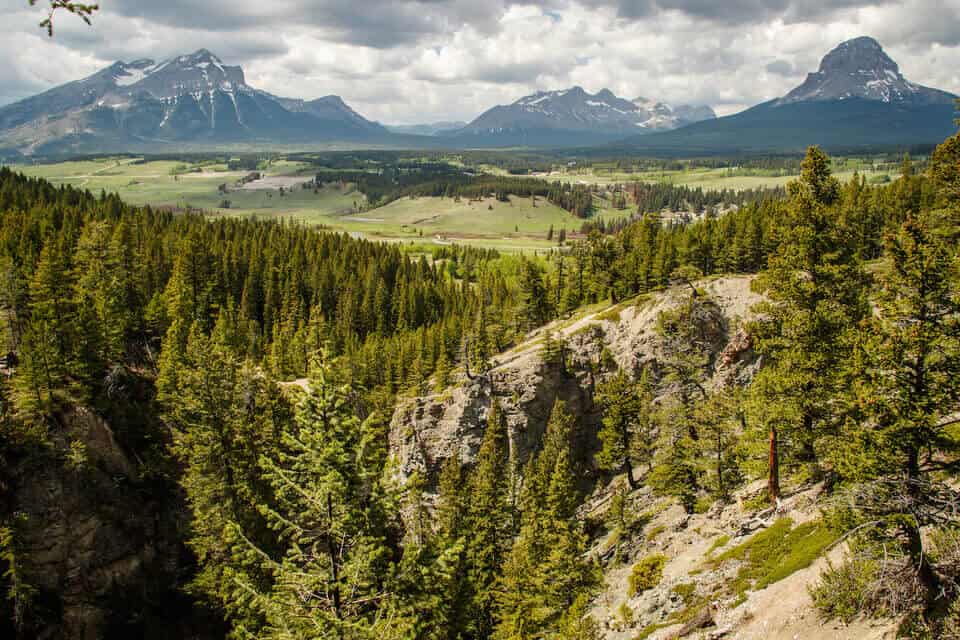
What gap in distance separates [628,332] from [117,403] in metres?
65.8

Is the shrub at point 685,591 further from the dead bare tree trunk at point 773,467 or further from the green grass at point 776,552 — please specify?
the dead bare tree trunk at point 773,467

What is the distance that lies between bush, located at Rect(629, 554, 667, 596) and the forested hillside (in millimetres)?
4104

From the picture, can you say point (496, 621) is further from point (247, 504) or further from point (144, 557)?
point (144, 557)

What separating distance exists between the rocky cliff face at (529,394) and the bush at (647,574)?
3961 cm

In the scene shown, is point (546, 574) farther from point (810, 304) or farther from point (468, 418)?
point (468, 418)

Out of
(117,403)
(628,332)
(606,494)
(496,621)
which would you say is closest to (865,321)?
(496,621)

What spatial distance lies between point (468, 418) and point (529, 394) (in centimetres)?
953

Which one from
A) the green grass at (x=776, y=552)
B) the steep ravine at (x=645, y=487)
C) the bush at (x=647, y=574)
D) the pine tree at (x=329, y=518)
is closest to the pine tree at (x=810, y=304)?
the green grass at (x=776, y=552)

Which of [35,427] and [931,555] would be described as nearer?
[931,555]

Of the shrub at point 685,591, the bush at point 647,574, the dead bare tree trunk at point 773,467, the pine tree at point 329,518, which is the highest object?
the pine tree at point 329,518

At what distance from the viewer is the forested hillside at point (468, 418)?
16.8 meters

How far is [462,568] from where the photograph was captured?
5016cm

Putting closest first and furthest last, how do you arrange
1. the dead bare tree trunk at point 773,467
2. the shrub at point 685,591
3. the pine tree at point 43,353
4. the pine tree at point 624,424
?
the shrub at point 685,591
the dead bare tree trunk at point 773,467
the pine tree at point 43,353
the pine tree at point 624,424

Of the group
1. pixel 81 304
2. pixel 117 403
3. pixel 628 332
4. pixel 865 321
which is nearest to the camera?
pixel 865 321
